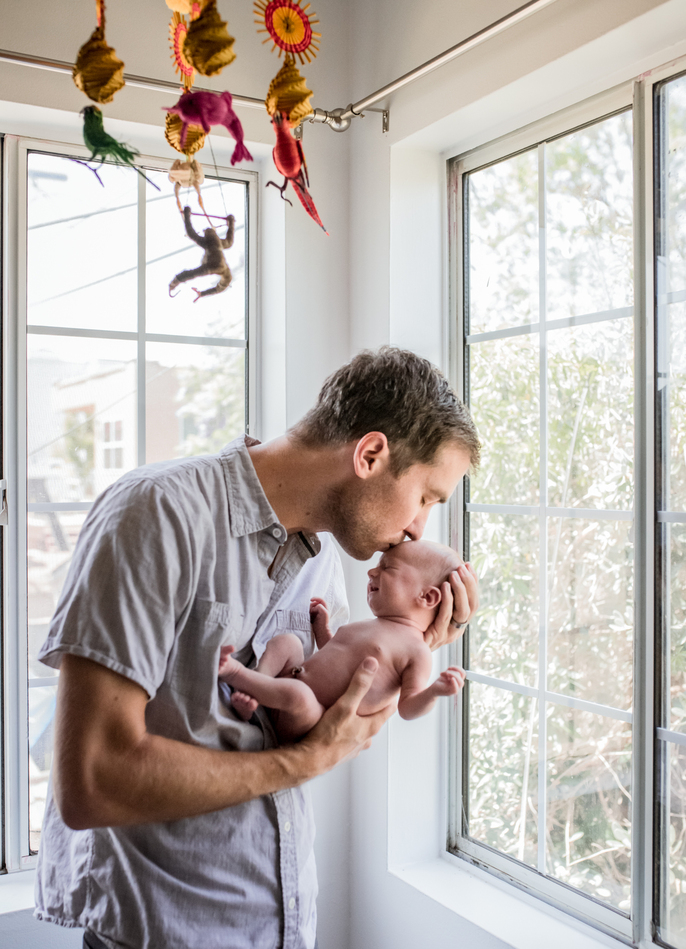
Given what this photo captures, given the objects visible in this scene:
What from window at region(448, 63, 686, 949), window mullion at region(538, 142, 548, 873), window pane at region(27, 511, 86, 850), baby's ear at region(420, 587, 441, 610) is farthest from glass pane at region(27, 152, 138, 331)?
baby's ear at region(420, 587, 441, 610)

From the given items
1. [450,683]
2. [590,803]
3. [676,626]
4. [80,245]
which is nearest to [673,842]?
[590,803]

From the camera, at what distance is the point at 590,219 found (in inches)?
67.9

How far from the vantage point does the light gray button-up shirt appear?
0.97 metres

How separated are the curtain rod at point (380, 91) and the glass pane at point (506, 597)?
1.05 m

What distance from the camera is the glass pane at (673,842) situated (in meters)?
1.51

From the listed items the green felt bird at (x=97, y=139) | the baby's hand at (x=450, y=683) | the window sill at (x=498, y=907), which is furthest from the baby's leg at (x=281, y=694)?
the window sill at (x=498, y=907)

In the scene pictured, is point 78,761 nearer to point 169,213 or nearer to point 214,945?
point 214,945

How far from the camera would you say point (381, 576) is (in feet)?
4.85

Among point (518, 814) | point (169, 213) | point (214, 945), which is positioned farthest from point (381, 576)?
point (169, 213)

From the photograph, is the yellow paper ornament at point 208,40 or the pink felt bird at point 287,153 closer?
the yellow paper ornament at point 208,40

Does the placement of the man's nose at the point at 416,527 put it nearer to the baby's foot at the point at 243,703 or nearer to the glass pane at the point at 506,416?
the baby's foot at the point at 243,703

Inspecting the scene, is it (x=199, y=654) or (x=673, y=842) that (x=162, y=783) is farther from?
(x=673, y=842)

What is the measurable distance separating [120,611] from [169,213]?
4.93 feet

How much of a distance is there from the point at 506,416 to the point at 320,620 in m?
0.79
